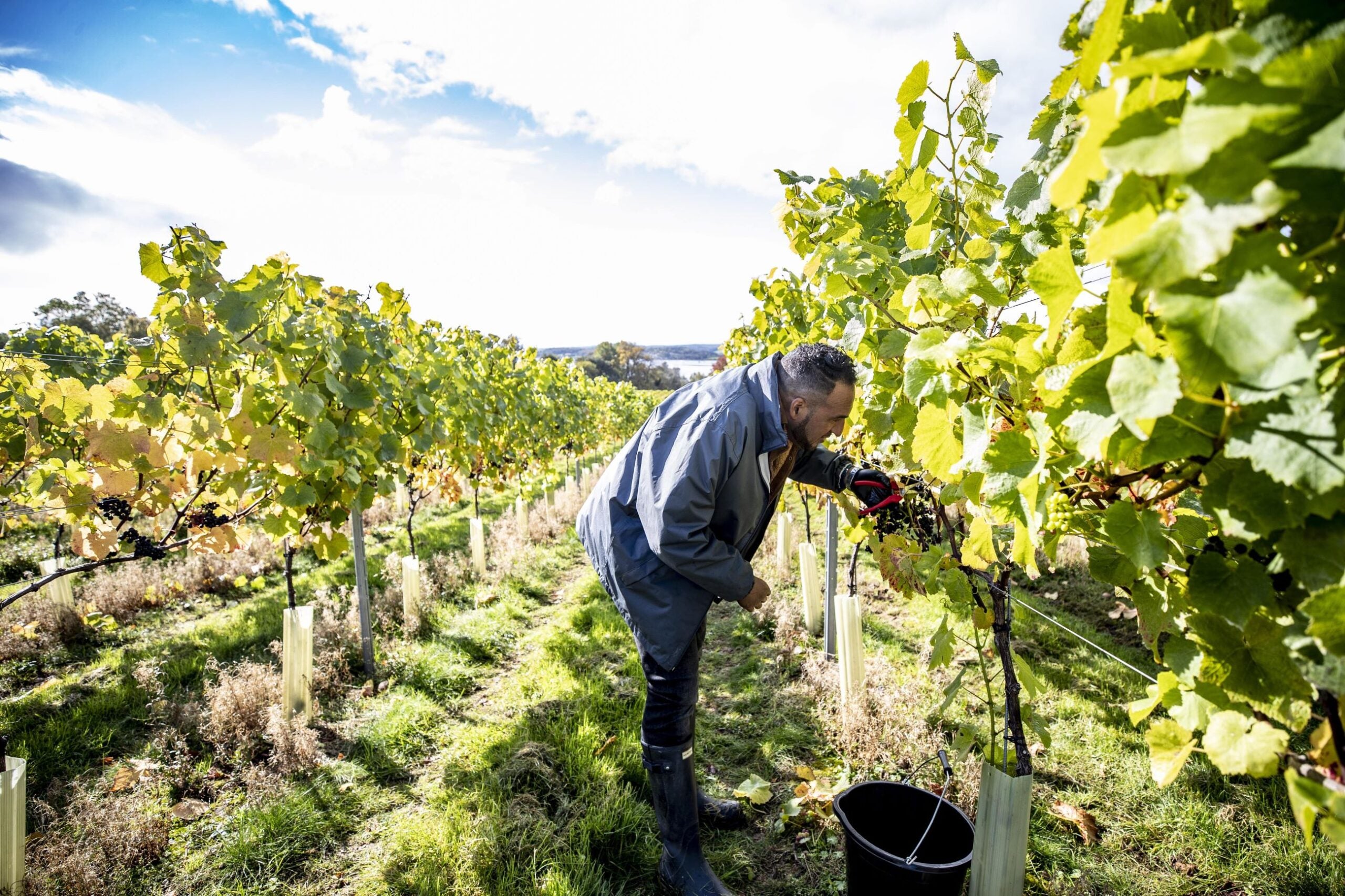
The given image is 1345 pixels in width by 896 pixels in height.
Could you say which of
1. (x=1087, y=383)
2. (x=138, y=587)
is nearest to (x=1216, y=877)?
(x=1087, y=383)

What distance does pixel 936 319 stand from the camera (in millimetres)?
1494

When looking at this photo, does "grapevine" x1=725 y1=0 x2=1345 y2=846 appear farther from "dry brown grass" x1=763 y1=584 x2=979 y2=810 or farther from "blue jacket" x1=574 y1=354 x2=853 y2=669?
"dry brown grass" x1=763 y1=584 x2=979 y2=810

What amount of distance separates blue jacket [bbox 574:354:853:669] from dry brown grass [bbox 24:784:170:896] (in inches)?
102

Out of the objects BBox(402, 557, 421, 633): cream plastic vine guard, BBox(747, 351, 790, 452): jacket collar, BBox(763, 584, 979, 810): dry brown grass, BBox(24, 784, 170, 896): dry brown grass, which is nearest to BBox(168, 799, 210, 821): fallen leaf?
BBox(24, 784, 170, 896): dry brown grass

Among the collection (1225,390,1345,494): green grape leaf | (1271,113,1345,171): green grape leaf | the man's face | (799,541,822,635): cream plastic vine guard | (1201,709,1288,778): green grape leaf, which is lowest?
(799,541,822,635): cream plastic vine guard

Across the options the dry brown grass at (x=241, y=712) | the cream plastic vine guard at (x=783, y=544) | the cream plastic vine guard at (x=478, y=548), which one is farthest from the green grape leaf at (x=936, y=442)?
the cream plastic vine guard at (x=478, y=548)

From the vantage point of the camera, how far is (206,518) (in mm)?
3338

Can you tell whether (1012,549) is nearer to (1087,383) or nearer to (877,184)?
(1087,383)

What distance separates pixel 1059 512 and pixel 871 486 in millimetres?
1556

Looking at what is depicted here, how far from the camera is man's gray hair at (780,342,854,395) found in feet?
7.73

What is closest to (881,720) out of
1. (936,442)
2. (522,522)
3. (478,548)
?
(936,442)

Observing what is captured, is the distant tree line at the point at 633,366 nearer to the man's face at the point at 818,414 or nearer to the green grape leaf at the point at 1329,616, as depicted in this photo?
the man's face at the point at 818,414

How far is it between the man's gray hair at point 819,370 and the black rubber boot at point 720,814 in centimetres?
206

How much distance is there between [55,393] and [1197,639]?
393 centimetres
